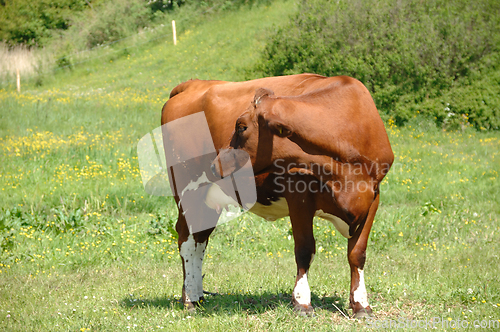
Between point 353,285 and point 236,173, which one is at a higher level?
point 236,173

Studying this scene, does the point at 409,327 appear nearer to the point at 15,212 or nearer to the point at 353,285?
the point at 353,285

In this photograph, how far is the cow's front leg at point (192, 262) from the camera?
15.5ft

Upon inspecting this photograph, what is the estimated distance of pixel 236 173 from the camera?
3.97 metres

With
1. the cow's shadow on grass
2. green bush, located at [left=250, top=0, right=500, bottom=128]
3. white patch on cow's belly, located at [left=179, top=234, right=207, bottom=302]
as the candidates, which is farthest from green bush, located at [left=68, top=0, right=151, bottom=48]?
the cow's shadow on grass

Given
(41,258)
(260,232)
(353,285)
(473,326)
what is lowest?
(260,232)

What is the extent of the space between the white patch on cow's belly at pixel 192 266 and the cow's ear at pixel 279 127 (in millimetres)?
1690

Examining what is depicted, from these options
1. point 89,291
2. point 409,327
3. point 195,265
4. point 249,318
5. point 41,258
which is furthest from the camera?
point 41,258

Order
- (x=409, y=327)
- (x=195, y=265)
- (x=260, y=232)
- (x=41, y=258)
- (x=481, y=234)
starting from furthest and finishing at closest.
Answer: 1. (x=260, y=232)
2. (x=481, y=234)
3. (x=41, y=258)
4. (x=195, y=265)
5. (x=409, y=327)

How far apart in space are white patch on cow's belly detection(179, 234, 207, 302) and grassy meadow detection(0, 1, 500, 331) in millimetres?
199

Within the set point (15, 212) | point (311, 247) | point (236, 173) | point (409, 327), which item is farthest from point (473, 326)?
point (15, 212)

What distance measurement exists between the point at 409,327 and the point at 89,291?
3350 mm

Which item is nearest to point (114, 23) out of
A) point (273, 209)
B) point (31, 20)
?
point (31, 20)

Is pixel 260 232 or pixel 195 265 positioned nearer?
pixel 195 265

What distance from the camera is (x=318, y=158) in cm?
370
